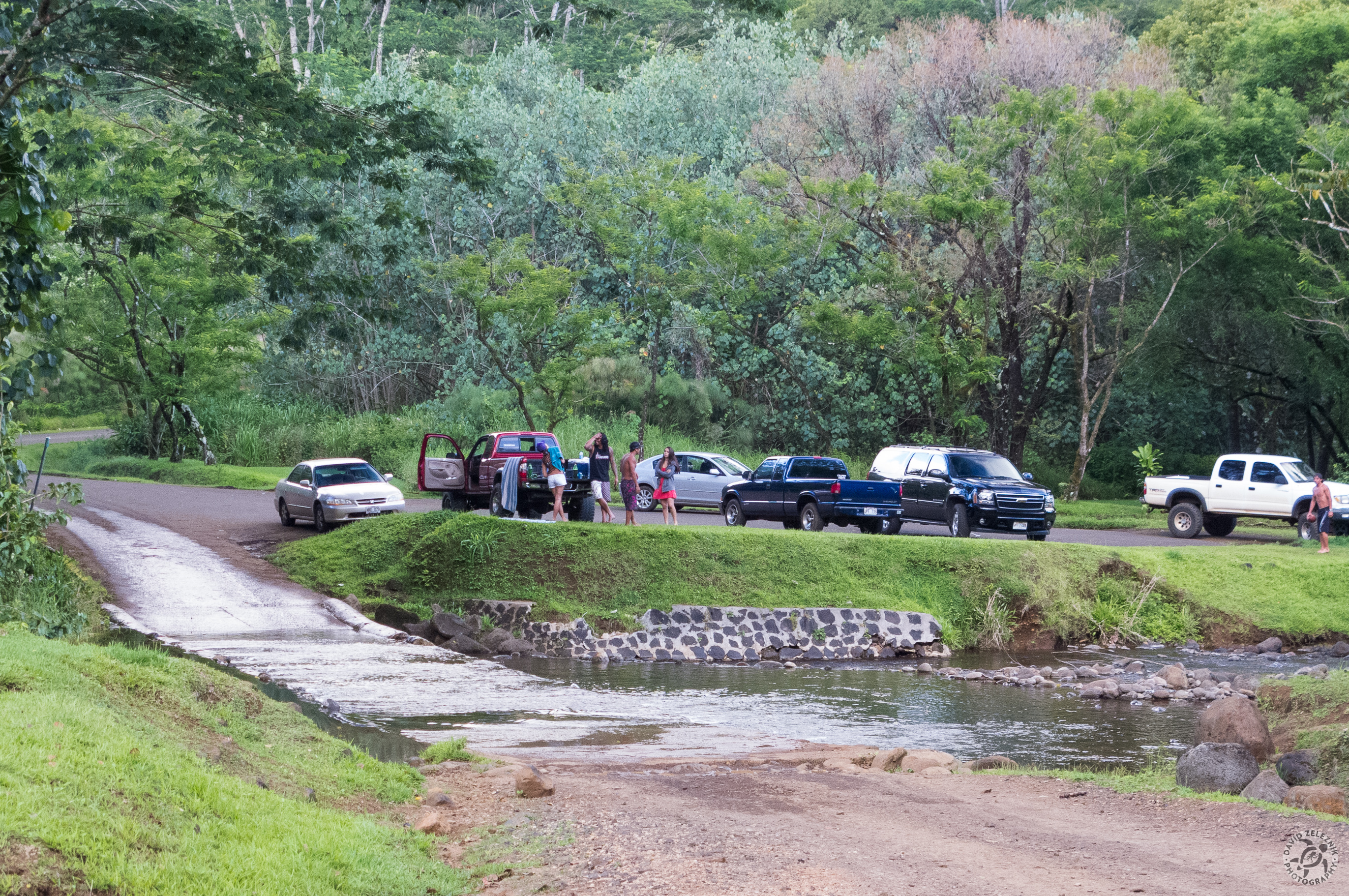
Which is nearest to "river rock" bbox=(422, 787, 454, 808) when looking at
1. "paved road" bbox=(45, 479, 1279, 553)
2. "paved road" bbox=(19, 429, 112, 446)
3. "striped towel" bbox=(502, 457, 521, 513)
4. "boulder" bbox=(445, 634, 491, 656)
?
"boulder" bbox=(445, 634, 491, 656)

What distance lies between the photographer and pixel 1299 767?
35.1 ft

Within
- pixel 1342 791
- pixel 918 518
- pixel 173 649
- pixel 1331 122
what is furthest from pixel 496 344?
pixel 1342 791

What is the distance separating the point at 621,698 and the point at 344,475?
13.5m

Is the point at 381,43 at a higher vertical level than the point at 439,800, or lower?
higher

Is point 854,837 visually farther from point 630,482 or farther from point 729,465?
point 729,465

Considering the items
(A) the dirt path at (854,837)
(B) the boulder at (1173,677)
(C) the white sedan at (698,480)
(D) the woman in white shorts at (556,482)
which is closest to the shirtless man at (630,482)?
(D) the woman in white shorts at (556,482)

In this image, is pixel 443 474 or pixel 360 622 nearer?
pixel 360 622

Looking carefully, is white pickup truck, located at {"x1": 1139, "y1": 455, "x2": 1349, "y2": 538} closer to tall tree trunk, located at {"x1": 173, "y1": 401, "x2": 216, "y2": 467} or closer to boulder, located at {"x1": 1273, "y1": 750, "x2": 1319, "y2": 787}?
boulder, located at {"x1": 1273, "y1": 750, "x2": 1319, "y2": 787}

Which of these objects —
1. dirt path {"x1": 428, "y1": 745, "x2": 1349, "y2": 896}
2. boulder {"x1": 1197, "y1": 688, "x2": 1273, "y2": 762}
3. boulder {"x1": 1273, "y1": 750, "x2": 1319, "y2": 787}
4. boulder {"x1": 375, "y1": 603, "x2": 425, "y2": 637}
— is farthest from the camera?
boulder {"x1": 375, "y1": 603, "x2": 425, "y2": 637}

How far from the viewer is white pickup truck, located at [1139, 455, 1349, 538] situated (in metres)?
27.5

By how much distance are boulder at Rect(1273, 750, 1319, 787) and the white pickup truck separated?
59.0 feet

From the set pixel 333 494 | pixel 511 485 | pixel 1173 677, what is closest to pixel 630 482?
pixel 511 485

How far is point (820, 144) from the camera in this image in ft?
144

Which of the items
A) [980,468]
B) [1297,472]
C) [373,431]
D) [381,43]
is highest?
[381,43]
